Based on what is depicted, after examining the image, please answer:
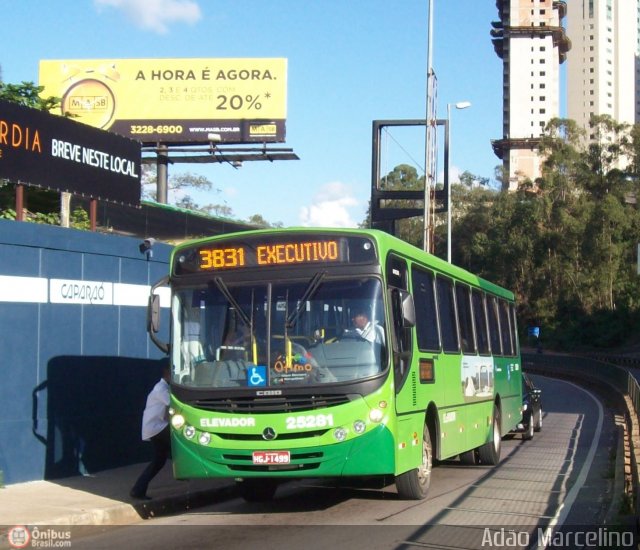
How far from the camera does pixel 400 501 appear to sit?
1212cm

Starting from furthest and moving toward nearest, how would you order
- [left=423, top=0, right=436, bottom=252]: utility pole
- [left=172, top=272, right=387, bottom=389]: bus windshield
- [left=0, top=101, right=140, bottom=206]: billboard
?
[left=423, top=0, right=436, bottom=252]: utility pole
[left=0, top=101, right=140, bottom=206]: billboard
[left=172, top=272, right=387, bottom=389]: bus windshield

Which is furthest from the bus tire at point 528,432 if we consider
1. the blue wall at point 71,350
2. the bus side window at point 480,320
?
the blue wall at point 71,350

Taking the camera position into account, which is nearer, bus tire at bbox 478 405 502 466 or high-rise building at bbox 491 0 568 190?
bus tire at bbox 478 405 502 466

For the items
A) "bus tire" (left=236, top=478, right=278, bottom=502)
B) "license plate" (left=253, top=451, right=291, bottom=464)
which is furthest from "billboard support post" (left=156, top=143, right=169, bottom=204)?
"license plate" (left=253, top=451, right=291, bottom=464)

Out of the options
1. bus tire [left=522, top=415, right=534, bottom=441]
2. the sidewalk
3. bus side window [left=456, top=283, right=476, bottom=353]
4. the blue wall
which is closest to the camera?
the sidewalk

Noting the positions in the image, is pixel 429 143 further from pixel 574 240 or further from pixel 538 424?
pixel 574 240

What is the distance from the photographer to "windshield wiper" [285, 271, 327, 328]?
10.8 m

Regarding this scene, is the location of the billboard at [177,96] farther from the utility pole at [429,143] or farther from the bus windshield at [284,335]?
the bus windshield at [284,335]

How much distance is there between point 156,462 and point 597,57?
18734 cm

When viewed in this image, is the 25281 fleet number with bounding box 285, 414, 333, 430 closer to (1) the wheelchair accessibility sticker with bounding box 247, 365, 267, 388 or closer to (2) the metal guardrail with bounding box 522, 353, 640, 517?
(1) the wheelchair accessibility sticker with bounding box 247, 365, 267, 388

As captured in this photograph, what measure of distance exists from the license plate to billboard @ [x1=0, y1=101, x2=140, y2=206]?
623 cm

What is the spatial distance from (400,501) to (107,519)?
361 centimetres

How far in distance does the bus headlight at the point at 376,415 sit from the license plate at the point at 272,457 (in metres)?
0.98

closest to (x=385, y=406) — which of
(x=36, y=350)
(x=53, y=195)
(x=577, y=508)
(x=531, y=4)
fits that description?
(x=577, y=508)
